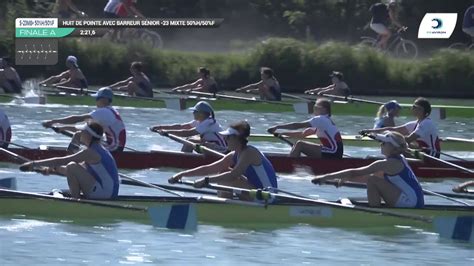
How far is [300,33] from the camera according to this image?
45.7m

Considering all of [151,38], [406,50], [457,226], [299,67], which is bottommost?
[457,226]

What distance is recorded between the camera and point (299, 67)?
38.4 m

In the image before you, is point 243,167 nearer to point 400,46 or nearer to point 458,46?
point 400,46

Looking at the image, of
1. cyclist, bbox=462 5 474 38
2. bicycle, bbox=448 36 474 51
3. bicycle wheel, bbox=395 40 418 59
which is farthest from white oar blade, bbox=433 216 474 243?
cyclist, bbox=462 5 474 38

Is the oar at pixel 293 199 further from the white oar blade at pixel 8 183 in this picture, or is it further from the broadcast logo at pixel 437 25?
the broadcast logo at pixel 437 25

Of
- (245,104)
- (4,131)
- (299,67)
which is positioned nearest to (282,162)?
(4,131)

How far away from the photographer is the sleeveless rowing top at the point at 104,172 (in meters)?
15.2

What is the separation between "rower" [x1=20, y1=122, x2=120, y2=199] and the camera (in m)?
15.2

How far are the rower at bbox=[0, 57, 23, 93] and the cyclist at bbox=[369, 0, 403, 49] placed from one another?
13100mm

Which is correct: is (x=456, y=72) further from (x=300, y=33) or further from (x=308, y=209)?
(x=308, y=209)

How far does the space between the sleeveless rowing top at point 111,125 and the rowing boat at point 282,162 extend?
0.78 ft

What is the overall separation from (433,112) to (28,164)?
14998mm

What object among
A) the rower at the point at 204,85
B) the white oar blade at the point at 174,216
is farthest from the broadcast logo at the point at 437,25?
the white oar blade at the point at 174,216

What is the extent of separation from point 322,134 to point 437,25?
2405cm
